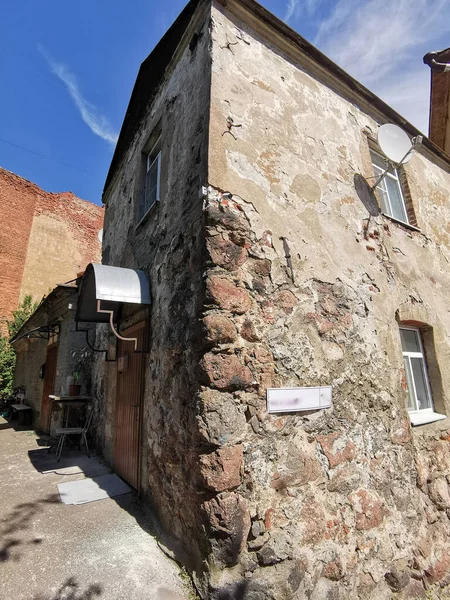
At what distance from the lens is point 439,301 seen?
502 cm

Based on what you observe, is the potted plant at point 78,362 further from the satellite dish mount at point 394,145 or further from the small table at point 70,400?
the satellite dish mount at point 394,145

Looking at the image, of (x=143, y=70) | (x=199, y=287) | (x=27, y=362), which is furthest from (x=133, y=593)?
(x=27, y=362)

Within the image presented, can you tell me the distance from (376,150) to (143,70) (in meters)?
4.18

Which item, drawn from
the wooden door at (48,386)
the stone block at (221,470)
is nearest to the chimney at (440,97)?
the stone block at (221,470)

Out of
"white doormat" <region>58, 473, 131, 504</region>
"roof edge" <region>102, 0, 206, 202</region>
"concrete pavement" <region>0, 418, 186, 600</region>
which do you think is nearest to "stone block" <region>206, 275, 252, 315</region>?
"concrete pavement" <region>0, 418, 186, 600</region>

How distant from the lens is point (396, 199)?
18.5 ft

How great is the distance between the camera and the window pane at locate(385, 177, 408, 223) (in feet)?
18.0

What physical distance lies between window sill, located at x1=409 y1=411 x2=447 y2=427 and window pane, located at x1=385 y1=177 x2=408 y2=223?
3058 mm

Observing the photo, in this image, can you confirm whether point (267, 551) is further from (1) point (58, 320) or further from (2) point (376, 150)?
(1) point (58, 320)

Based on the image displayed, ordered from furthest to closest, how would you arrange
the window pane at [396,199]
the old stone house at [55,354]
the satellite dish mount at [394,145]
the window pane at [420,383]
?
the old stone house at [55,354] < the window pane at [396,199] < the satellite dish mount at [394,145] < the window pane at [420,383]

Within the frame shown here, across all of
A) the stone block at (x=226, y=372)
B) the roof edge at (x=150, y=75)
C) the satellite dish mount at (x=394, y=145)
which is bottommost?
the stone block at (x=226, y=372)

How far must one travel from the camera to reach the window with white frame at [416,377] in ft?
14.4

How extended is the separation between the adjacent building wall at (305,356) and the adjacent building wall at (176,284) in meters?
0.22

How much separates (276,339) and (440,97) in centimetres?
1015
